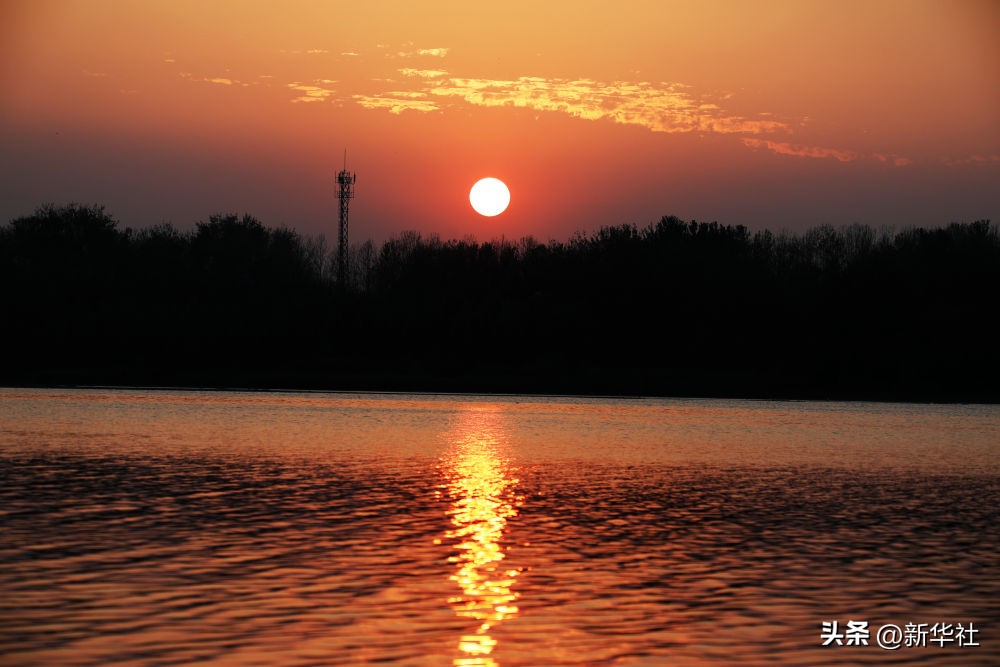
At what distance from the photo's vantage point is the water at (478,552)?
12.5 meters

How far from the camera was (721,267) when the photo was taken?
11119cm

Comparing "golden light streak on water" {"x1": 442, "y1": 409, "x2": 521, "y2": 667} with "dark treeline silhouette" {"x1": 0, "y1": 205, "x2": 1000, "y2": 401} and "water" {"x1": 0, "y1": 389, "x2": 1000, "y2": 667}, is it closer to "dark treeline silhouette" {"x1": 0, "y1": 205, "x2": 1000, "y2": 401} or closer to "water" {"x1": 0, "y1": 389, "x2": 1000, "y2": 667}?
"water" {"x1": 0, "y1": 389, "x2": 1000, "y2": 667}

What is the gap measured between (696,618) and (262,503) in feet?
36.8

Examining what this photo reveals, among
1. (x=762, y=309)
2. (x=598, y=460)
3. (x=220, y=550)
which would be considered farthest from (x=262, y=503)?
(x=762, y=309)

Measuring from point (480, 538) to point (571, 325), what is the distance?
87.4m

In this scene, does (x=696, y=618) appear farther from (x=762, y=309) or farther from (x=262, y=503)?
(x=762, y=309)

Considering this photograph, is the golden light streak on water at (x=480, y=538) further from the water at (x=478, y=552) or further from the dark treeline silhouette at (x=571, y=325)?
the dark treeline silhouette at (x=571, y=325)

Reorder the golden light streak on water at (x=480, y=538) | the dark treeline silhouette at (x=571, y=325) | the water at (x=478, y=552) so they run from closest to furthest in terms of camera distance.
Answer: the water at (x=478, y=552)
the golden light streak on water at (x=480, y=538)
the dark treeline silhouette at (x=571, y=325)

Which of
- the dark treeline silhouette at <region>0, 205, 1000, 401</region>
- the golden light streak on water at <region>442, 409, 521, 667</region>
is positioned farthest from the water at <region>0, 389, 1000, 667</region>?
the dark treeline silhouette at <region>0, 205, 1000, 401</region>

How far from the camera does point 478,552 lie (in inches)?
707

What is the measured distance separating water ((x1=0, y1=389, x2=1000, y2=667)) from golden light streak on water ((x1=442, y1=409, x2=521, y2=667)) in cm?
7

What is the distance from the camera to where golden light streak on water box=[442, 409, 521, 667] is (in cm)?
1302

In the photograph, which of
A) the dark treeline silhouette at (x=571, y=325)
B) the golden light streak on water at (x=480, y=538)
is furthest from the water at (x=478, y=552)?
the dark treeline silhouette at (x=571, y=325)

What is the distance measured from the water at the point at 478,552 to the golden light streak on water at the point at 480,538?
71mm
